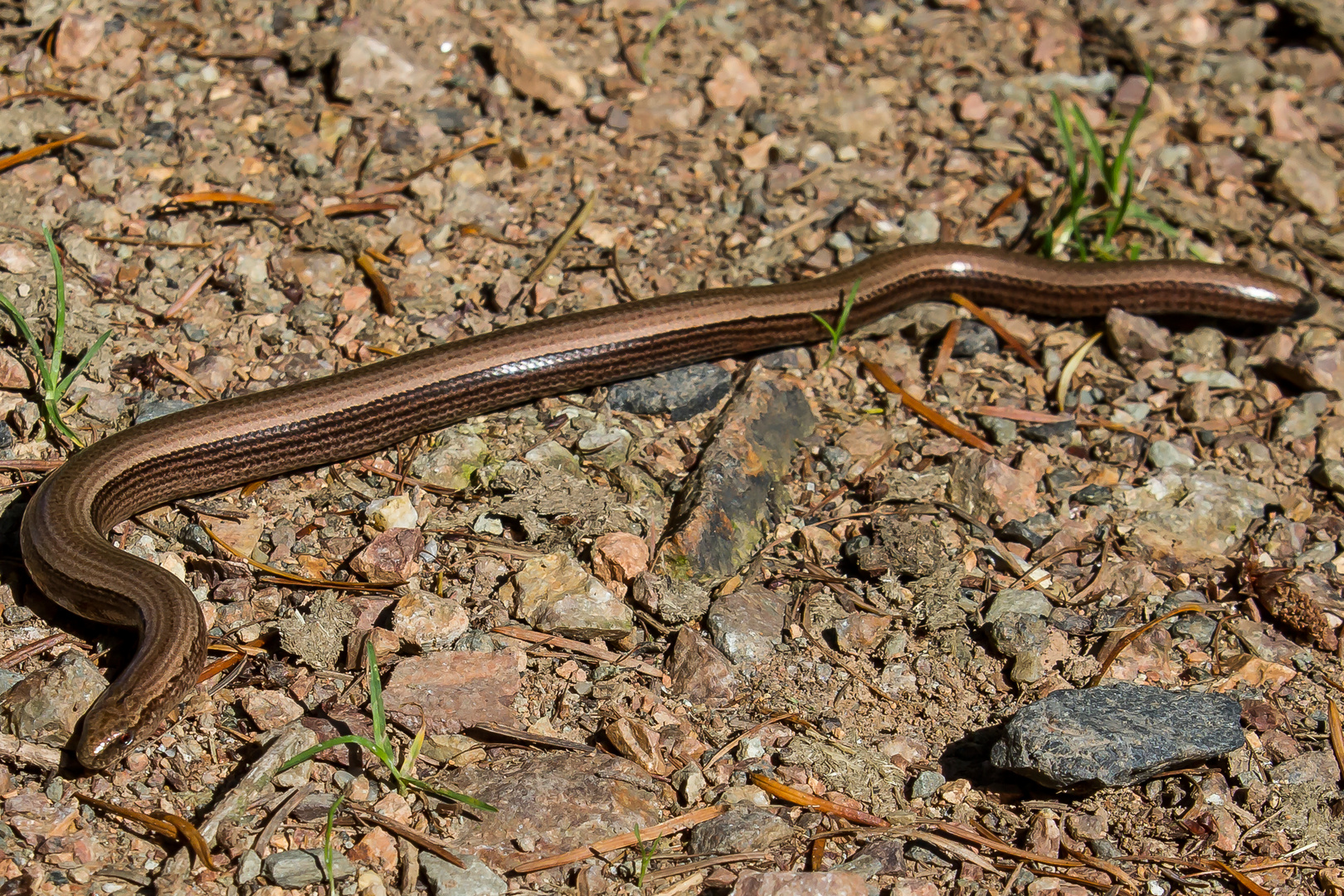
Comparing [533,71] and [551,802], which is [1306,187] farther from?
[551,802]

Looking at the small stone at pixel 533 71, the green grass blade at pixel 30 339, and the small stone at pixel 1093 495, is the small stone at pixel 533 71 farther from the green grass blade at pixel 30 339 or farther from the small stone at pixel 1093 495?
the small stone at pixel 1093 495

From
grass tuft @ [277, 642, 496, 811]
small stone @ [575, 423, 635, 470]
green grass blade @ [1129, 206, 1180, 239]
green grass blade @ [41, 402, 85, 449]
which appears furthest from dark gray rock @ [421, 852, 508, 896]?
green grass blade @ [1129, 206, 1180, 239]

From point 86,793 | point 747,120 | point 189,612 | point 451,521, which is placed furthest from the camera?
point 747,120

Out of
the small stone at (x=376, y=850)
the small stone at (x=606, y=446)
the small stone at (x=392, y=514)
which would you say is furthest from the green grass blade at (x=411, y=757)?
the small stone at (x=606, y=446)

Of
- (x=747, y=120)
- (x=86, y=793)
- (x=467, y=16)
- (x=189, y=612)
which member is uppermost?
(x=467, y=16)

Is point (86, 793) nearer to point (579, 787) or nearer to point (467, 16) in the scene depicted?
point (579, 787)

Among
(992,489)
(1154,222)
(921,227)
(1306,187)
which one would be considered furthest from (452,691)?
(1306,187)

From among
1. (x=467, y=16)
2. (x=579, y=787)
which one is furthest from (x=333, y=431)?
(x=467, y=16)
